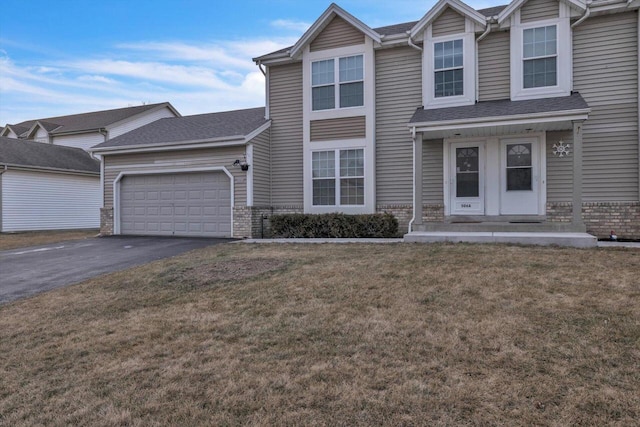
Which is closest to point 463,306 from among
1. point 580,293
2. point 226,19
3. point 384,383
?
point 580,293

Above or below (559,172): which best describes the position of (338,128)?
above

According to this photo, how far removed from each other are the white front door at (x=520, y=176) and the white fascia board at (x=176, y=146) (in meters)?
7.36

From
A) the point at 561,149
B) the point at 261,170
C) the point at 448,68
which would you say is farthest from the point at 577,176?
the point at 261,170

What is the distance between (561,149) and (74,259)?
39.7 feet

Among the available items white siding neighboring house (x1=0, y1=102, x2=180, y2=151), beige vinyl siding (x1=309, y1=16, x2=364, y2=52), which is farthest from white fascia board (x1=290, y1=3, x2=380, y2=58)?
white siding neighboring house (x1=0, y1=102, x2=180, y2=151)

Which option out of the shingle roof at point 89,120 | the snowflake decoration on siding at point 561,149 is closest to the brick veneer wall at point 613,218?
the snowflake decoration on siding at point 561,149

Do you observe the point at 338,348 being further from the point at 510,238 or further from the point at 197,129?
the point at 197,129

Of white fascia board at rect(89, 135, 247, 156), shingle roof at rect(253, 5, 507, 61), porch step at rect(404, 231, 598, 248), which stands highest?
shingle roof at rect(253, 5, 507, 61)

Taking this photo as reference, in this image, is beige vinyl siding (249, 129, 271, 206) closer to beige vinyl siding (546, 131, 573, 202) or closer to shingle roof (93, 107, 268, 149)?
shingle roof (93, 107, 268, 149)

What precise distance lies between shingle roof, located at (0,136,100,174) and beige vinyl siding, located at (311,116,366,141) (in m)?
14.2

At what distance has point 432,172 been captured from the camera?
11469mm

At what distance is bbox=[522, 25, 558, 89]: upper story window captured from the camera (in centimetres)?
1030

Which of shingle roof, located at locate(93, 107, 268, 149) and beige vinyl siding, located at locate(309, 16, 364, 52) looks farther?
shingle roof, located at locate(93, 107, 268, 149)

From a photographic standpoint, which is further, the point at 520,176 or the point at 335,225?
the point at 335,225
